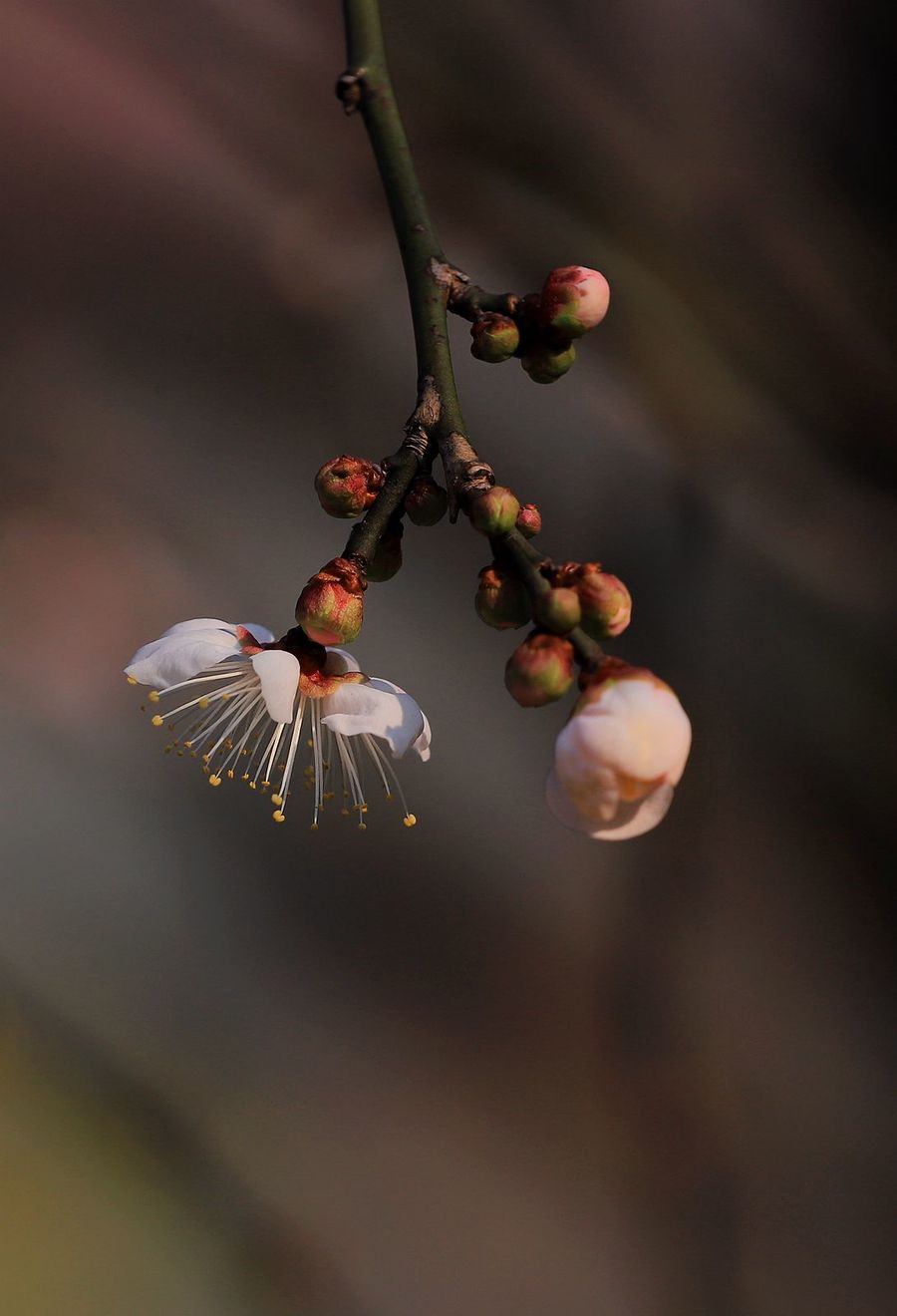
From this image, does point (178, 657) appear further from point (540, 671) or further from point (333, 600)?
point (540, 671)

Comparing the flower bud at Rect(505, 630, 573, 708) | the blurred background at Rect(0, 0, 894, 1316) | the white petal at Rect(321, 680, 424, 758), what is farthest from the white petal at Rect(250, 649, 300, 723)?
the blurred background at Rect(0, 0, 894, 1316)

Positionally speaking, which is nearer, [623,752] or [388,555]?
[623,752]

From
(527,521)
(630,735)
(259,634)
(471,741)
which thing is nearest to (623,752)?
(630,735)

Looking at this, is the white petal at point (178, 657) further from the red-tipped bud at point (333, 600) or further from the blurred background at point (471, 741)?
the blurred background at point (471, 741)

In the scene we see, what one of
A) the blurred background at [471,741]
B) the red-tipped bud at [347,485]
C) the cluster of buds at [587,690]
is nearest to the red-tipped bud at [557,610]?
the cluster of buds at [587,690]

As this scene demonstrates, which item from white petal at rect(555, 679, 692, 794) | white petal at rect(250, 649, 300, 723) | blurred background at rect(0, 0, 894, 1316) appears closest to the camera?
white petal at rect(555, 679, 692, 794)

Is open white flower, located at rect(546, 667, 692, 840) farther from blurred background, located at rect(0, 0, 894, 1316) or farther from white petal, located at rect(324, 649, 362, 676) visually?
blurred background, located at rect(0, 0, 894, 1316)
